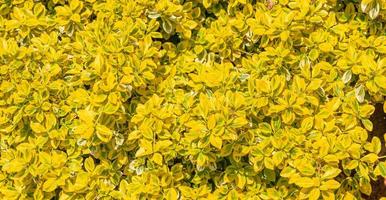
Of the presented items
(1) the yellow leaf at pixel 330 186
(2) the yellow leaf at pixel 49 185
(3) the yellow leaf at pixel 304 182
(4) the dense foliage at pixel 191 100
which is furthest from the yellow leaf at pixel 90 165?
(1) the yellow leaf at pixel 330 186

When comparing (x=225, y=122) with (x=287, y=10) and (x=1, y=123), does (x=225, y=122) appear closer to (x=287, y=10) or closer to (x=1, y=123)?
(x=287, y=10)

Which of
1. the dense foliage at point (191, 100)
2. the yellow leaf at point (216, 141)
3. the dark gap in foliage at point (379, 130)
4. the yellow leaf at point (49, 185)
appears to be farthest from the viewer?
the dark gap in foliage at point (379, 130)

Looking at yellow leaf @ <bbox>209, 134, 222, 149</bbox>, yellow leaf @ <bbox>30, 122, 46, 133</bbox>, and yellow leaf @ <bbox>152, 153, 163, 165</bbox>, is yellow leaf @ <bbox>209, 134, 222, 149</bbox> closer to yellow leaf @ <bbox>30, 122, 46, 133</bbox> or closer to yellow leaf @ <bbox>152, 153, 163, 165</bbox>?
yellow leaf @ <bbox>152, 153, 163, 165</bbox>

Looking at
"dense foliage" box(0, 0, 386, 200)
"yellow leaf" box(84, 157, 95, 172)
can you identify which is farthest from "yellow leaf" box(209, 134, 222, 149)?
"yellow leaf" box(84, 157, 95, 172)

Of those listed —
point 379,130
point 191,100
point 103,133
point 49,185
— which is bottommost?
point 379,130

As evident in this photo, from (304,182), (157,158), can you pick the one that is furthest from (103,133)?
(304,182)

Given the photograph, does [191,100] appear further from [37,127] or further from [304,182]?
[37,127]

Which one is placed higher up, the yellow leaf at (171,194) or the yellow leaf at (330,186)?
the yellow leaf at (330,186)

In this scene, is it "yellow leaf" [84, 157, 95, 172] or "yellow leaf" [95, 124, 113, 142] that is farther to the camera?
"yellow leaf" [84, 157, 95, 172]

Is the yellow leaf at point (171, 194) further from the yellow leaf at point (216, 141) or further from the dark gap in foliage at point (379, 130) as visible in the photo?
the dark gap in foliage at point (379, 130)
